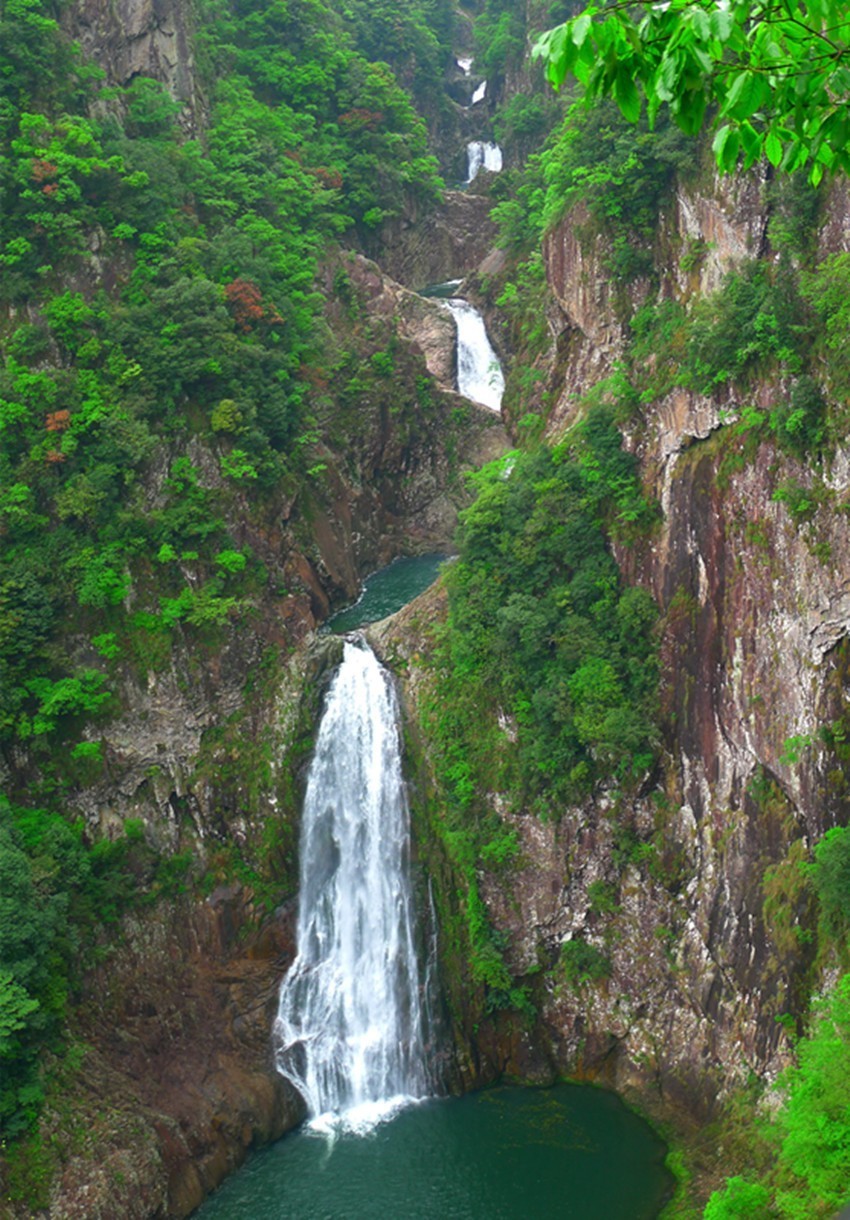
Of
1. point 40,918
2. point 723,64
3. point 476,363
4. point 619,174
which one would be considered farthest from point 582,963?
point 476,363

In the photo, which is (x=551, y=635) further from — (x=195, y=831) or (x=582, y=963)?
(x=195, y=831)

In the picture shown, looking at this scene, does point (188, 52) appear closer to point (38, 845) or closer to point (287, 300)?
point (287, 300)

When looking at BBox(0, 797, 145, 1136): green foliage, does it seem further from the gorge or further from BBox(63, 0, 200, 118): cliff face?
BBox(63, 0, 200, 118): cliff face

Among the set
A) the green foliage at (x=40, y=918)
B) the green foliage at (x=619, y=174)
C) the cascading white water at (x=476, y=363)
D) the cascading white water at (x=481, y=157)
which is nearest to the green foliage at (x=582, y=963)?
the green foliage at (x=40, y=918)

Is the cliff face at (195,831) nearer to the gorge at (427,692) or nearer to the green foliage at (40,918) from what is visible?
the gorge at (427,692)

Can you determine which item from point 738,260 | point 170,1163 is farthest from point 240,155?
point 170,1163

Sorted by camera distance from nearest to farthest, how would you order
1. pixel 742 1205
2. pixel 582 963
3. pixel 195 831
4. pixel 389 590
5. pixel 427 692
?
pixel 742 1205 → pixel 582 963 → pixel 195 831 → pixel 427 692 → pixel 389 590

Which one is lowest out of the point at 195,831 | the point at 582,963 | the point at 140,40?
the point at 582,963

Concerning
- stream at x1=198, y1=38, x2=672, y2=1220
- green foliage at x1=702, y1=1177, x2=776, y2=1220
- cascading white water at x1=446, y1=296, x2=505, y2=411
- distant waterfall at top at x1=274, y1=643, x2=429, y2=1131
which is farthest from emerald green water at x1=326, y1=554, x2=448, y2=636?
green foliage at x1=702, y1=1177, x2=776, y2=1220
